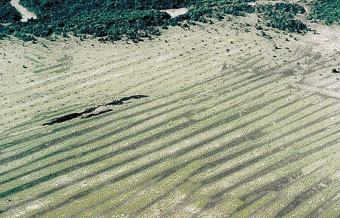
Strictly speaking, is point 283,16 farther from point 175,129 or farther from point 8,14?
point 8,14

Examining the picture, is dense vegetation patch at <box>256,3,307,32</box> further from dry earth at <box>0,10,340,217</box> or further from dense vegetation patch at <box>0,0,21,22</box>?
dense vegetation patch at <box>0,0,21,22</box>

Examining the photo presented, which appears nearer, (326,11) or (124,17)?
(326,11)

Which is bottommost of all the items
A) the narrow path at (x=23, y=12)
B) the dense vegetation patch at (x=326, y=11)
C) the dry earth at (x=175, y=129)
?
the dry earth at (x=175, y=129)

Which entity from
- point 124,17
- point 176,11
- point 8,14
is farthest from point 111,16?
point 8,14

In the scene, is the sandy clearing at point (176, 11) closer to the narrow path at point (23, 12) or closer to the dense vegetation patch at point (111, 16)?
the dense vegetation patch at point (111, 16)

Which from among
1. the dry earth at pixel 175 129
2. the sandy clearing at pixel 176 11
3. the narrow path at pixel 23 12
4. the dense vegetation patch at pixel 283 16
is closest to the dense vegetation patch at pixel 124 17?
the dense vegetation patch at pixel 283 16

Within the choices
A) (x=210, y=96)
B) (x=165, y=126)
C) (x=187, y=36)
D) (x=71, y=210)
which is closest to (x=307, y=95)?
(x=210, y=96)

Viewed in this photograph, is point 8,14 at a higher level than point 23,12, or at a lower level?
higher
